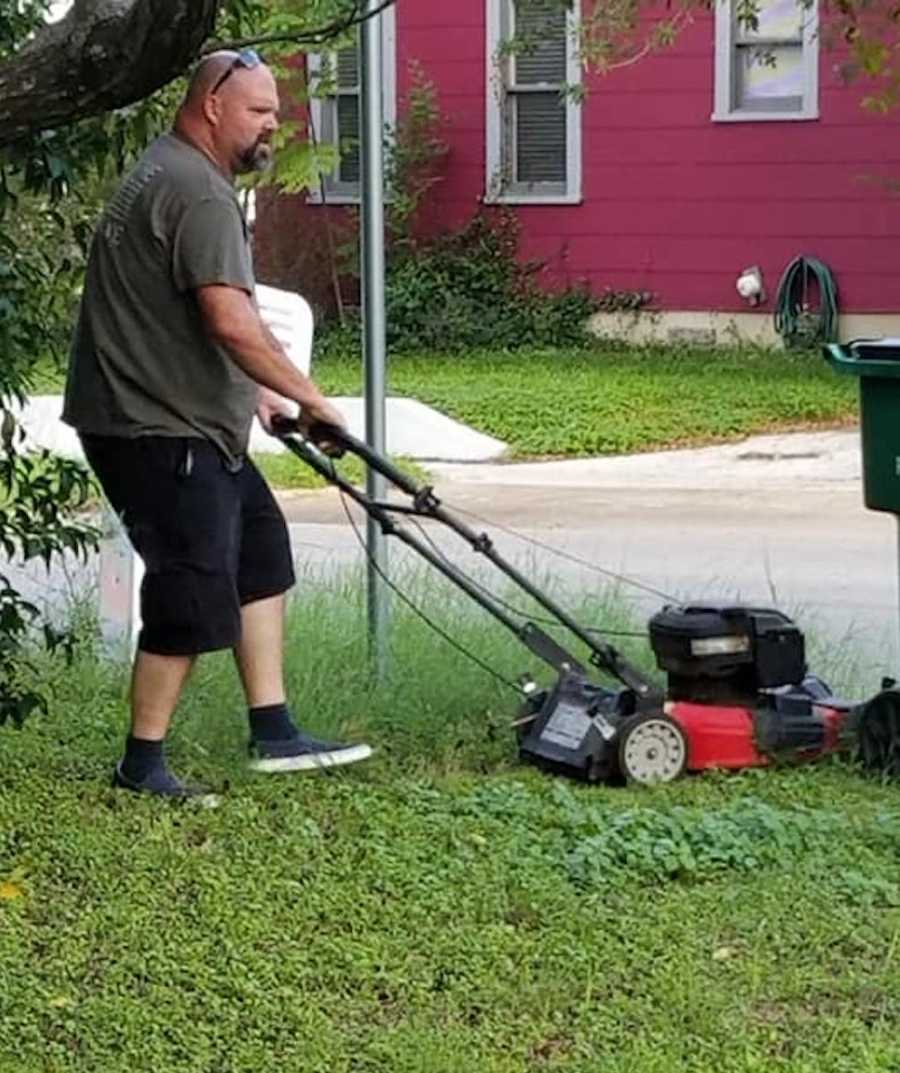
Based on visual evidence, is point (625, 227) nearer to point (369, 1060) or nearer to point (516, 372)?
point (516, 372)

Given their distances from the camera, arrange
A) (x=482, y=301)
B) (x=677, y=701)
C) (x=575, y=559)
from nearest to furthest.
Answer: (x=677, y=701) → (x=575, y=559) → (x=482, y=301)

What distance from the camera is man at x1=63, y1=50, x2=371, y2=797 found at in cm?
536

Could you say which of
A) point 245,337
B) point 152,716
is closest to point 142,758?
point 152,716

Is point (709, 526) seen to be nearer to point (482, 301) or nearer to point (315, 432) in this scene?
point (315, 432)

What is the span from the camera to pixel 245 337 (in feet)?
17.5

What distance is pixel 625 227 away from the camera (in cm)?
1958

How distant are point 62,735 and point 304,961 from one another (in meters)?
2.07

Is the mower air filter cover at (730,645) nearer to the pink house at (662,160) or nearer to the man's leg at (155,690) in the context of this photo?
the man's leg at (155,690)

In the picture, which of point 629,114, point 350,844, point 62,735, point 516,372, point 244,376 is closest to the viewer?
point 350,844

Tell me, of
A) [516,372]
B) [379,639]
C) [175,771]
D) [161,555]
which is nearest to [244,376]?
[161,555]

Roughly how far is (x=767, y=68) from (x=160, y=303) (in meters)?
14.4

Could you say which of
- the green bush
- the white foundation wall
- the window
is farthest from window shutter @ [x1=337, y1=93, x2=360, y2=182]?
the window

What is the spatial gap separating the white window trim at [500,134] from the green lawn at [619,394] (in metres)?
1.88

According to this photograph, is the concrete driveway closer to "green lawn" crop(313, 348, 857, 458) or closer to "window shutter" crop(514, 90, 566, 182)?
"green lawn" crop(313, 348, 857, 458)
